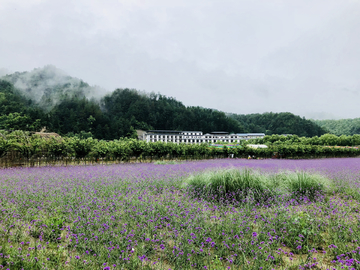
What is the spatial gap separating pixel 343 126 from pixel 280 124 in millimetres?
31922

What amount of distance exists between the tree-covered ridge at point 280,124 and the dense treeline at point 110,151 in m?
80.0

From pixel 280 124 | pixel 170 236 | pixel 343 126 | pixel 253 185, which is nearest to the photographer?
pixel 170 236

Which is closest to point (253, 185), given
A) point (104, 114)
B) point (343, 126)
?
point (104, 114)

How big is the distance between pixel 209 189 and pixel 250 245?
324 centimetres

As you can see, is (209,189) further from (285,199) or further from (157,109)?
(157,109)

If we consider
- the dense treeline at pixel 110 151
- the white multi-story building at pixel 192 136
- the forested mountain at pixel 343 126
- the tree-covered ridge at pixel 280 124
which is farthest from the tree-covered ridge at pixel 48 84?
the forested mountain at pixel 343 126

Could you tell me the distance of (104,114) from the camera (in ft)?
370

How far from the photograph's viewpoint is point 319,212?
190 inches

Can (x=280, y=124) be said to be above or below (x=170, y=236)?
Answer: above

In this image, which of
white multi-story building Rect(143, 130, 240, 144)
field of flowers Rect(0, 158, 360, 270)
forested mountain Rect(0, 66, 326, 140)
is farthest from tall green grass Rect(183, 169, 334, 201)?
white multi-story building Rect(143, 130, 240, 144)

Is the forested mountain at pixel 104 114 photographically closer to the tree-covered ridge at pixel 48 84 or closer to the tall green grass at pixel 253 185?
the tree-covered ridge at pixel 48 84

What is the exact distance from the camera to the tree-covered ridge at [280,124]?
4483 inches

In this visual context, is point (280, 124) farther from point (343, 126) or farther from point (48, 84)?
point (48, 84)

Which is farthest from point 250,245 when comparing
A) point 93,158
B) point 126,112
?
point 126,112
